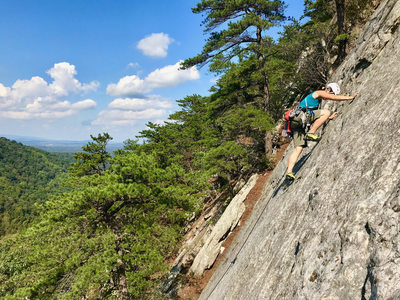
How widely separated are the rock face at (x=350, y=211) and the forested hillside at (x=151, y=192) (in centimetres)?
542

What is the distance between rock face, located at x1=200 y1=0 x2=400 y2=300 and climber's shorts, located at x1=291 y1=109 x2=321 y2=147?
513mm

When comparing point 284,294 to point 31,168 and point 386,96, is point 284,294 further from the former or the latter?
point 31,168

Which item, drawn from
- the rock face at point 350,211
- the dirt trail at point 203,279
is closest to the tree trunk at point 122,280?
the dirt trail at point 203,279

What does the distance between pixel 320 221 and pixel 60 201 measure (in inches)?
383

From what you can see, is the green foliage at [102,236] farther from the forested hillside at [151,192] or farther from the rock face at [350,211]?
the rock face at [350,211]

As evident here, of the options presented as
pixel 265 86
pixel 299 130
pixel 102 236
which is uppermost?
pixel 265 86

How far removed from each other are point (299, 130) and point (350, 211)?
3295mm

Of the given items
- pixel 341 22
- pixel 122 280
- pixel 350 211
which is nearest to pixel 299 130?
pixel 350 211

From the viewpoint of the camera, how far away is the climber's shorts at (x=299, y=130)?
5594 mm

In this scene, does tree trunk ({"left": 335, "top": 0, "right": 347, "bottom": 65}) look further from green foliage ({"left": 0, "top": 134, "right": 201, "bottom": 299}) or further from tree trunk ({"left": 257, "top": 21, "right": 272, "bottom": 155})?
green foliage ({"left": 0, "top": 134, "right": 201, "bottom": 299})

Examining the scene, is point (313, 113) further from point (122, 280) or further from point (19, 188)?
point (19, 188)

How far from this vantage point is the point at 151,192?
10133 mm

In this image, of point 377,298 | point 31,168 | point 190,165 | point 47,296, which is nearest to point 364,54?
point 377,298

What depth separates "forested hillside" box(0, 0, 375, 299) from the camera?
8.30 metres
